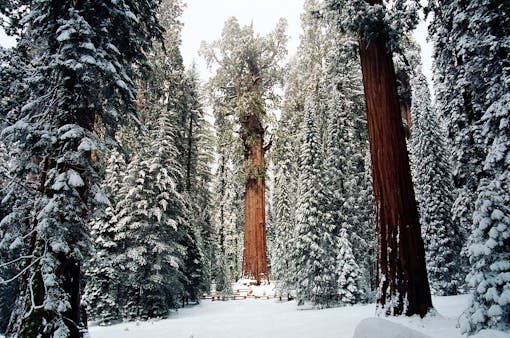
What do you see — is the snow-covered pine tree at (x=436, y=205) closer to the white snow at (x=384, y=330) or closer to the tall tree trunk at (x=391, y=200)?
the tall tree trunk at (x=391, y=200)

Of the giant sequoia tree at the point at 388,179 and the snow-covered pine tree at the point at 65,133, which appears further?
the giant sequoia tree at the point at 388,179

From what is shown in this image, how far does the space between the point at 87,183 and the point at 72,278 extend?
1.63 meters

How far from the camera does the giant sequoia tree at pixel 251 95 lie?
19.9 meters

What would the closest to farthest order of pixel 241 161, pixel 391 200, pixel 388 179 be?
pixel 391 200, pixel 388 179, pixel 241 161

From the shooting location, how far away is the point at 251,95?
20297 millimetres

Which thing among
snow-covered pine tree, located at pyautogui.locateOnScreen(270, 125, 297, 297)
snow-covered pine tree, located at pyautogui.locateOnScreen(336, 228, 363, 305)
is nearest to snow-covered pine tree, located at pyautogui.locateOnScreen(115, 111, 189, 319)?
snow-covered pine tree, located at pyautogui.locateOnScreen(270, 125, 297, 297)

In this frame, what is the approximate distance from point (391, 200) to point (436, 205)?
1080cm

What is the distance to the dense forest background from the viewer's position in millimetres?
5805

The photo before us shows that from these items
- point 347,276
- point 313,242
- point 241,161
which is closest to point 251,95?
point 241,161

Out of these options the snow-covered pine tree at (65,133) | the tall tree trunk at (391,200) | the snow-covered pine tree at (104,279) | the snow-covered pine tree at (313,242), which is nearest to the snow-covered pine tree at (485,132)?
the tall tree trunk at (391,200)

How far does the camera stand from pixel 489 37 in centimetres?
646

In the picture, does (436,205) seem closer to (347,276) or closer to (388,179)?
(347,276)

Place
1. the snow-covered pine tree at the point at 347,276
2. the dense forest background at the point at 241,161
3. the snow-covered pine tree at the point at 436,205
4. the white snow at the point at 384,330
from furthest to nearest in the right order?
the snow-covered pine tree at the point at 436,205 < the snow-covered pine tree at the point at 347,276 < the dense forest background at the point at 241,161 < the white snow at the point at 384,330

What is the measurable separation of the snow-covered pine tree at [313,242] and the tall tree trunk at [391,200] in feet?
25.6
